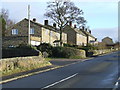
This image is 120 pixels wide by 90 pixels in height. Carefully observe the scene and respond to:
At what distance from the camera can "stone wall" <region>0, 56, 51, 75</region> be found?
63.4ft

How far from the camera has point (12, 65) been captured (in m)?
20.7

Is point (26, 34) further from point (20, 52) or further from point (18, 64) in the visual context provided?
point (18, 64)

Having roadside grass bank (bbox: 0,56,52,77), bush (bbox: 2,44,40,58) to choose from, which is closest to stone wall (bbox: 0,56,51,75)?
roadside grass bank (bbox: 0,56,52,77)

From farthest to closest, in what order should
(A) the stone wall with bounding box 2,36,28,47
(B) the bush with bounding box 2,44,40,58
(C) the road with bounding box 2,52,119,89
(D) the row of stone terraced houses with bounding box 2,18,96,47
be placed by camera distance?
(D) the row of stone terraced houses with bounding box 2,18,96,47 → (A) the stone wall with bounding box 2,36,28,47 → (B) the bush with bounding box 2,44,40,58 → (C) the road with bounding box 2,52,119,89

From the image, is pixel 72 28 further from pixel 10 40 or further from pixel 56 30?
pixel 10 40

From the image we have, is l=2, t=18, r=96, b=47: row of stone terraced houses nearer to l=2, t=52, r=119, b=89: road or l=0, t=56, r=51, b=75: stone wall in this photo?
l=0, t=56, r=51, b=75: stone wall

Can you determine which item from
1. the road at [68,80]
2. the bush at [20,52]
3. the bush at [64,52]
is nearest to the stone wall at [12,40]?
the bush at [64,52]

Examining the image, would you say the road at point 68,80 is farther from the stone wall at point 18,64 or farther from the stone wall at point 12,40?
the stone wall at point 12,40

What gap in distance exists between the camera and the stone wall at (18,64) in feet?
63.4

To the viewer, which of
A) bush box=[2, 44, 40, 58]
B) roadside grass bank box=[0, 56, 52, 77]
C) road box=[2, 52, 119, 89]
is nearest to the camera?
road box=[2, 52, 119, 89]

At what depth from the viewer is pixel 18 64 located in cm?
2178

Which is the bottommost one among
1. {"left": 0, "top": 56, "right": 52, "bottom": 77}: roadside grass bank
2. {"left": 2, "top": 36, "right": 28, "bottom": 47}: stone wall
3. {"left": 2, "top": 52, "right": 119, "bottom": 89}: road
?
{"left": 2, "top": 52, "right": 119, "bottom": 89}: road

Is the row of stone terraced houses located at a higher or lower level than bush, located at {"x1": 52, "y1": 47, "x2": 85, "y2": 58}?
higher

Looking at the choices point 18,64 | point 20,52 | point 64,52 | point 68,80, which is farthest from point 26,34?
point 68,80
